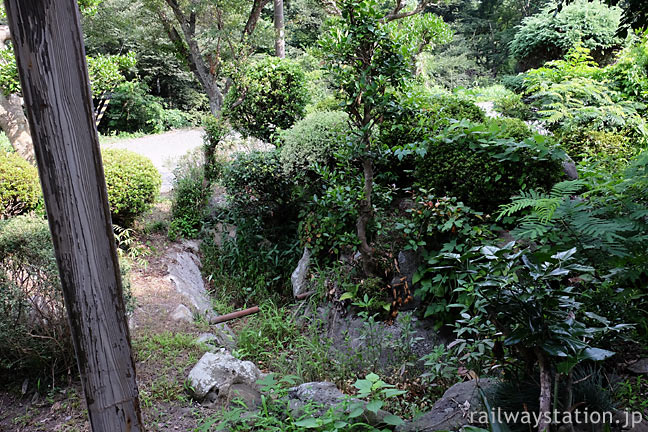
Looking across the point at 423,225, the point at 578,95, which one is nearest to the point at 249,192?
the point at 423,225

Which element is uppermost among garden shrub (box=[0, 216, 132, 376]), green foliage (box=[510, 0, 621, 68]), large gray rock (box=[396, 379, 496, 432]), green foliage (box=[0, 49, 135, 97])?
green foliage (box=[510, 0, 621, 68])

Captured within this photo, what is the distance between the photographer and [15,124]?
18.0 feet

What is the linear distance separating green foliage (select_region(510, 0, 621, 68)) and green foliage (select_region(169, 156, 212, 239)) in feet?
26.3

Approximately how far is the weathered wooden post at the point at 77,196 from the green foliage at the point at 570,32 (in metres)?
9.67

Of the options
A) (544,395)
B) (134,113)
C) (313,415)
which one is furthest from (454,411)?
(134,113)

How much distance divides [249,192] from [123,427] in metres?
3.95

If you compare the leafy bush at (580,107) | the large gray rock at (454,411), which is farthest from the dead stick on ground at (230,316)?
the leafy bush at (580,107)

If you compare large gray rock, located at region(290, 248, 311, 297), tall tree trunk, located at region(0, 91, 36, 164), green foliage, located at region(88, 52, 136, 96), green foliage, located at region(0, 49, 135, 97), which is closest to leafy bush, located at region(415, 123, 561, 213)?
large gray rock, located at region(290, 248, 311, 297)

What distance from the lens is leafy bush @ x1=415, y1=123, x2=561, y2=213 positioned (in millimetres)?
3264

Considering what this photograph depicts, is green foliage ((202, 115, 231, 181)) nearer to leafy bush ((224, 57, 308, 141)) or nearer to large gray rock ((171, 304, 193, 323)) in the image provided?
leafy bush ((224, 57, 308, 141))

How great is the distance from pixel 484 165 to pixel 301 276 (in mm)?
2253

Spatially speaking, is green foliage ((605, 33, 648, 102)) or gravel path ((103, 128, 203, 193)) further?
gravel path ((103, 128, 203, 193))

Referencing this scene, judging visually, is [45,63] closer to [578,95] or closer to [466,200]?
[466,200]

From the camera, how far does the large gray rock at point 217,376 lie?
9.14 feet
